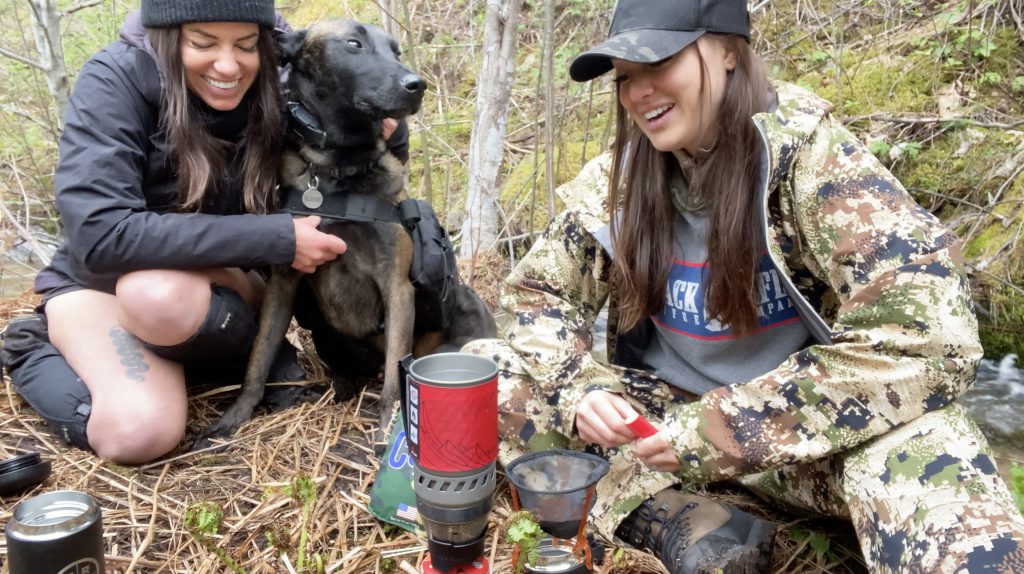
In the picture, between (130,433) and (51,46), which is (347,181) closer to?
(130,433)

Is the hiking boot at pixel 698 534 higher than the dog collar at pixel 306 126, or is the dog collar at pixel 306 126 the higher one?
the dog collar at pixel 306 126

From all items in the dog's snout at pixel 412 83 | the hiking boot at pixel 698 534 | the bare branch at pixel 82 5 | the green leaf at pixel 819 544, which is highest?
the bare branch at pixel 82 5

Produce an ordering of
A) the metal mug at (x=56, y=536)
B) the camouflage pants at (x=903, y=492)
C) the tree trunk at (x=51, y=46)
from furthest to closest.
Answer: the tree trunk at (x=51, y=46)
the camouflage pants at (x=903, y=492)
the metal mug at (x=56, y=536)

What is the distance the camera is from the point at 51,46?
468 cm

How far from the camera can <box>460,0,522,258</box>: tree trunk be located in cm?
453

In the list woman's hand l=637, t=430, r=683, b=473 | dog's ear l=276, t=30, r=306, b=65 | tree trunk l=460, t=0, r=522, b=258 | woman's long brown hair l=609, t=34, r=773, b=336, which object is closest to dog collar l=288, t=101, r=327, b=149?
dog's ear l=276, t=30, r=306, b=65

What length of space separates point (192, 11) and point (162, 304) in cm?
92

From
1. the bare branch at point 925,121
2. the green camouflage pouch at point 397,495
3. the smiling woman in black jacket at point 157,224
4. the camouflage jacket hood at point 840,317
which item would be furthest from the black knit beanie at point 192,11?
the bare branch at point 925,121

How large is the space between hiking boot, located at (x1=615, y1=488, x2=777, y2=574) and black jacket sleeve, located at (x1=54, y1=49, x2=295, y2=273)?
145 cm

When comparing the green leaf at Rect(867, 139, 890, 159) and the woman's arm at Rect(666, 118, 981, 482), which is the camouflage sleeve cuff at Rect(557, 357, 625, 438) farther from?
the green leaf at Rect(867, 139, 890, 159)

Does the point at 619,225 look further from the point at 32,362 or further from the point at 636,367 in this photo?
the point at 32,362

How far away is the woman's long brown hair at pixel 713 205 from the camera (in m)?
2.06

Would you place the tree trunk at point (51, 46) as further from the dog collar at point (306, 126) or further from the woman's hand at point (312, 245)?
the woman's hand at point (312, 245)

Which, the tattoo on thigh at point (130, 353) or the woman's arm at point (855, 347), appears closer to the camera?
the woman's arm at point (855, 347)
